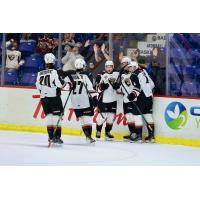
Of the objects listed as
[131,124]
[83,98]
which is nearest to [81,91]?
[83,98]

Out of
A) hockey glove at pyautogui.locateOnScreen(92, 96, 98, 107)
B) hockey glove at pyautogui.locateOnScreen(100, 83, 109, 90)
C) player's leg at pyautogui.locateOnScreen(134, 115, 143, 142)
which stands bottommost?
player's leg at pyautogui.locateOnScreen(134, 115, 143, 142)

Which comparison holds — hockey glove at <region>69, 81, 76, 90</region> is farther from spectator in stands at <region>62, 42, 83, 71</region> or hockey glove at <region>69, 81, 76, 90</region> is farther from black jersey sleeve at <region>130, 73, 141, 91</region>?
black jersey sleeve at <region>130, 73, 141, 91</region>

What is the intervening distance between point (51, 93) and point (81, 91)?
0.32 metres

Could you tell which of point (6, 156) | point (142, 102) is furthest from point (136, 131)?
point (6, 156)

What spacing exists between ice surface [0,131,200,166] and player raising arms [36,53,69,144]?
0.13 meters

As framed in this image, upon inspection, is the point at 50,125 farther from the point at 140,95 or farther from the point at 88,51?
the point at 140,95

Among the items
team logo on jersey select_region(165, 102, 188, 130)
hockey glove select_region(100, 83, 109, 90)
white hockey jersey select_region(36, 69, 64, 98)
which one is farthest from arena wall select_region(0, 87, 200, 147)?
hockey glove select_region(100, 83, 109, 90)

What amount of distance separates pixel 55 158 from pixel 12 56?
4.88 ft

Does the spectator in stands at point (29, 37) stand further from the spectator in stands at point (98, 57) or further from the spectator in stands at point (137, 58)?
the spectator in stands at point (137, 58)

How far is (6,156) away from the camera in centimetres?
799

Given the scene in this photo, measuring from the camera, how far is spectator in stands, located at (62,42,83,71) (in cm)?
886

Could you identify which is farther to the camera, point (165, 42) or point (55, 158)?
point (165, 42)

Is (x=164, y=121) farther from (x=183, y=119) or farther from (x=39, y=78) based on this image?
(x=39, y=78)

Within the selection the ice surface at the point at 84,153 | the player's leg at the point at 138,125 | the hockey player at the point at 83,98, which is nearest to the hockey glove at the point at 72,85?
the hockey player at the point at 83,98
